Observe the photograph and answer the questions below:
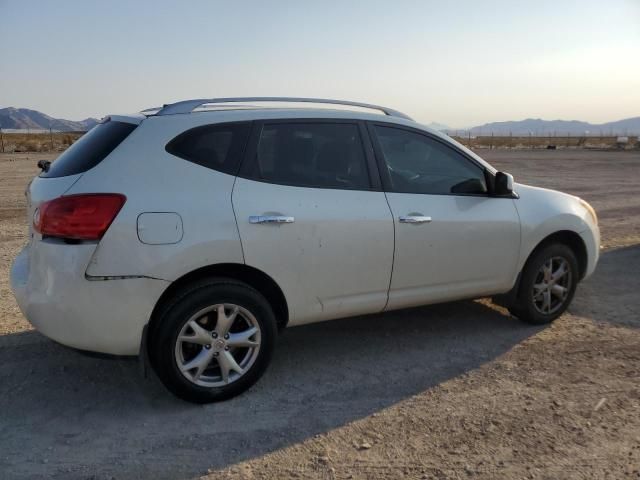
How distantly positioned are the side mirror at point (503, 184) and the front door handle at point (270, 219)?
1835 mm

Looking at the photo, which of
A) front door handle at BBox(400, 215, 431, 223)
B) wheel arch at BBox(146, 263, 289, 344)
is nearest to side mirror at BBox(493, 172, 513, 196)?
front door handle at BBox(400, 215, 431, 223)

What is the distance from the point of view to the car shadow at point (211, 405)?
9.91ft

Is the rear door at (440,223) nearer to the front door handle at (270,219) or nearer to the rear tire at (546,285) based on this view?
the rear tire at (546,285)

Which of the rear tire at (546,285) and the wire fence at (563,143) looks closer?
the rear tire at (546,285)

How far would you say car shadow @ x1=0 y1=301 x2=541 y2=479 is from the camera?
3.02 meters

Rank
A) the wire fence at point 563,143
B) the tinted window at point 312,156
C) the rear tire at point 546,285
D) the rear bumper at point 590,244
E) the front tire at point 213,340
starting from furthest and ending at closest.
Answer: the wire fence at point 563,143 < the rear bumper at point 590,244 < the rear tire at point 546,285 < the tinted window at point 312,156 < the front tire at point 213,340

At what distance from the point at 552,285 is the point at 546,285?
0.08 meters

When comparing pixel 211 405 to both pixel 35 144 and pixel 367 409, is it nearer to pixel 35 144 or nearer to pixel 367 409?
pixel 367 409

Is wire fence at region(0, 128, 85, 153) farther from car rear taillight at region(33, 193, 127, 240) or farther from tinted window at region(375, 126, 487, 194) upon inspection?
car rear taillight at region(33, 193, 127, 240)

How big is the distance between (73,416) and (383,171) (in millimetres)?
2582

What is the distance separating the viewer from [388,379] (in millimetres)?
3938

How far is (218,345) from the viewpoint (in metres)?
3.51

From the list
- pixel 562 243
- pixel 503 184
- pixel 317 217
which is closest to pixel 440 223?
pixel 503 184

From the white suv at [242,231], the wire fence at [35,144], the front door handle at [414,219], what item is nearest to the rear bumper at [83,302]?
the white suv at [242,231]
